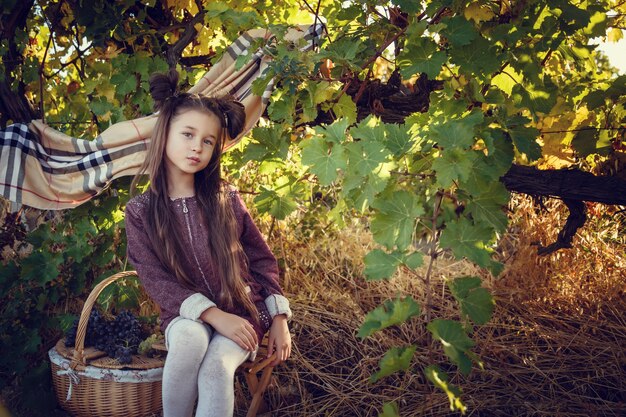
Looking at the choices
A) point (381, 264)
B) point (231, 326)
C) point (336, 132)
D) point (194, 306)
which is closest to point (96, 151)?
point (194, 306)

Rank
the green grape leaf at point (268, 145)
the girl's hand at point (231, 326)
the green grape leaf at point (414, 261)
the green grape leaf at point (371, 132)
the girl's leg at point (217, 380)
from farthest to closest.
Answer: the green grape leaf at point (268, 145), the girl's hand at point (231, 326), the girl's leg at point (217, 380), the green grape leaf at point (371, 132), the green grape leaf at point (414, 261)

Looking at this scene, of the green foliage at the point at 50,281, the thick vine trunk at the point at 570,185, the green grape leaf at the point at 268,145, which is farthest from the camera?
the green foliage at the point at 50,281

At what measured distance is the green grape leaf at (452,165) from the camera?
1812mm

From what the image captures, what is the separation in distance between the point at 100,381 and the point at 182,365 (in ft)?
1.79

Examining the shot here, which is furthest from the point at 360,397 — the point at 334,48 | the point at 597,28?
the point at 597,28

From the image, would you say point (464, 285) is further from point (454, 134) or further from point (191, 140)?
point (191, 140)

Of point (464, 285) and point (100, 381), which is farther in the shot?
point (100, 381)

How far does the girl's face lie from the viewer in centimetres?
240

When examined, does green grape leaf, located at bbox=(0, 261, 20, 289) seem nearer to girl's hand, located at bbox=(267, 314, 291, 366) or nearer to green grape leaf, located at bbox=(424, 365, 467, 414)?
girl's hand, located at bbox=(267, 314, 291, 366)

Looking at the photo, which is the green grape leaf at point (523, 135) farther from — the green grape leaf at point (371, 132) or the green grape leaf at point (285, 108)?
the green grape leaf at point (285, 108)

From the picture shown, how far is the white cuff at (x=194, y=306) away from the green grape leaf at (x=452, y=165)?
951mm

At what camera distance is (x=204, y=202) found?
249cm

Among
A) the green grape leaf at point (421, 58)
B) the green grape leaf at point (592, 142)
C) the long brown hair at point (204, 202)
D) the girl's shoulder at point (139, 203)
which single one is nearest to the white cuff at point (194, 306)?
the long brown hair at point (204, 202)

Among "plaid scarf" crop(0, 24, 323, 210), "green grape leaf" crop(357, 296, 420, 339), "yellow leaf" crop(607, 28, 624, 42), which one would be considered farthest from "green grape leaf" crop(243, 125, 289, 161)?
"yellow leaf" crop(607, 28, 624, 42)
